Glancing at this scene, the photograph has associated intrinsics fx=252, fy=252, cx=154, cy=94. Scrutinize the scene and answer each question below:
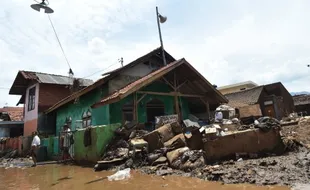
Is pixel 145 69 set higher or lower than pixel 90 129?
higher

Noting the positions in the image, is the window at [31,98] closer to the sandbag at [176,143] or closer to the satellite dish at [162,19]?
the satellite dish at [162,19]

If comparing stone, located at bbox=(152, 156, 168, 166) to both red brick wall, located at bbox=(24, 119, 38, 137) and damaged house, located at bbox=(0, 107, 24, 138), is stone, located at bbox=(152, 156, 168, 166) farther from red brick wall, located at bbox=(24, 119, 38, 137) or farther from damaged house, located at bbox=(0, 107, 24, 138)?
damaged house, located at bbox=(0, 107, 24, 138)

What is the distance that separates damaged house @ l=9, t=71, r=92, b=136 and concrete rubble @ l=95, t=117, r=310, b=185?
11.4m

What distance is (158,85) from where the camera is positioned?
14586 millimetres

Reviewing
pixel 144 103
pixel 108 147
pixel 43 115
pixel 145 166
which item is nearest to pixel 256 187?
pixel 145 166

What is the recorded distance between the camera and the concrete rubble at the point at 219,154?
5421 mm

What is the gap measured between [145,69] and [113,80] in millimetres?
2678

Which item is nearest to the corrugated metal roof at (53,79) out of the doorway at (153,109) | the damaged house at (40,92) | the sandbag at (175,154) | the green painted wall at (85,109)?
the damaged house at (40,92)

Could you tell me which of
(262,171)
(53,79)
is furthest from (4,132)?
(262,171)

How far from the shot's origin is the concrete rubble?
213 inches

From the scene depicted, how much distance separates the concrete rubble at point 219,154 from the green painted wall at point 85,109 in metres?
3.25

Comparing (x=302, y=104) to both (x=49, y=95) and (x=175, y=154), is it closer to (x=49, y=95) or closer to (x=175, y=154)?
(x=49, y=95)

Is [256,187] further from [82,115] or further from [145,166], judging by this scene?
[82,115]

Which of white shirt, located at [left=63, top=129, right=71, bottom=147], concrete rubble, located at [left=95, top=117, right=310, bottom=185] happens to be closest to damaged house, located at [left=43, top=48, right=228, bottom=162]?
white shirt, located at [left=63, top=129, right=71, bottom=147]
